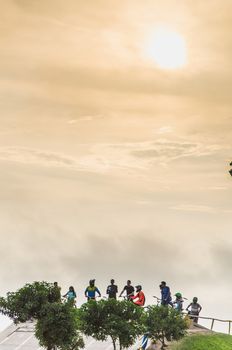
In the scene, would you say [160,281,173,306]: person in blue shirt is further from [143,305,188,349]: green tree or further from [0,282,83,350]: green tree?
[0,282,83,350]: green tree

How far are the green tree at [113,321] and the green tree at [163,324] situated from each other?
825 mm

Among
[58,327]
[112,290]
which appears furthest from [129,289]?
[58,327]

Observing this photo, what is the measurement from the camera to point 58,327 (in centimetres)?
4809

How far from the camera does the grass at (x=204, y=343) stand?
168 ft

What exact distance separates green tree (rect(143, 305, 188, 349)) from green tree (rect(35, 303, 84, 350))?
13.6ft

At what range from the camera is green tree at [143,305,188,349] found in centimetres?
4991

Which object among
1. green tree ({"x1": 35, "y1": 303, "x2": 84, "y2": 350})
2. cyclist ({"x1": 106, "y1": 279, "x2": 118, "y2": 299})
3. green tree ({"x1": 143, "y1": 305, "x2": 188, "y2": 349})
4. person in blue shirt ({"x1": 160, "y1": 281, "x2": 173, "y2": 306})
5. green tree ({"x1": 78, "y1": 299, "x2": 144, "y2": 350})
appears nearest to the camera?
green tree ({"x1": 35, "y1": 303, "x2": 84, "y2": 350})

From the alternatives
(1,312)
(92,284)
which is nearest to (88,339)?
(92,284)

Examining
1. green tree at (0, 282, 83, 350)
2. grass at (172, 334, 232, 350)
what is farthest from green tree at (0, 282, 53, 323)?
Answer: grass at (172, 334, 232, 350)

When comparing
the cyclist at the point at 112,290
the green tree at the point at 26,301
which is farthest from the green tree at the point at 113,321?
the cyclist at the point at 112,290

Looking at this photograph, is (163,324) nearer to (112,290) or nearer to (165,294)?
(165,294)

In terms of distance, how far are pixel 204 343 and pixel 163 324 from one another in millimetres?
3713

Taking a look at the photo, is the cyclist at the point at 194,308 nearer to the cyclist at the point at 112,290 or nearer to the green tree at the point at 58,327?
the cyclist at the point at 112,290

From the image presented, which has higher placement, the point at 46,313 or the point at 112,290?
the point at 112,290
